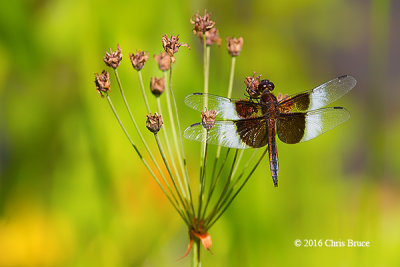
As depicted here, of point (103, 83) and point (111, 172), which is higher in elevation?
point (103, 83)

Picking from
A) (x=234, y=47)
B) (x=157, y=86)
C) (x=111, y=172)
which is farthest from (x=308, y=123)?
(x=111, y=172)

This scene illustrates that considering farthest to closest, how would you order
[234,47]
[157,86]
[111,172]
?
[111,172] → [234,47] → [157,86]

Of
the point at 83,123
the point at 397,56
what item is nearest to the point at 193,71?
the point at 83,123

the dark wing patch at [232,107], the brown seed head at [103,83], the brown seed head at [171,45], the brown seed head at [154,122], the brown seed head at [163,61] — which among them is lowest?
the brown seed head at [154,122]

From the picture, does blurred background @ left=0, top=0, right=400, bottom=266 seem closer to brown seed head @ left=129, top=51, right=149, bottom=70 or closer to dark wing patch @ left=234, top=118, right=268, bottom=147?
dark wing patch @ left=234, top=118, right=268, bottom=147

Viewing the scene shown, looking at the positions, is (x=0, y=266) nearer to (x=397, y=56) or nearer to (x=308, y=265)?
(x=308, y=265)

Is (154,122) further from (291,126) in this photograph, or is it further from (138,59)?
(291,126)

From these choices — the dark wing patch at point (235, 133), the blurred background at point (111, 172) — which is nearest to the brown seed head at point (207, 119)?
the dark wing patch at point (235, 133)

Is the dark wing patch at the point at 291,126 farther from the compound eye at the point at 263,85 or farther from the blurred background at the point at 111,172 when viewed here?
the blurred background at the point at 111,172

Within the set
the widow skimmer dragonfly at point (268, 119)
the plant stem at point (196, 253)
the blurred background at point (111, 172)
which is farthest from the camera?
the blurred background at point (111, 172)
